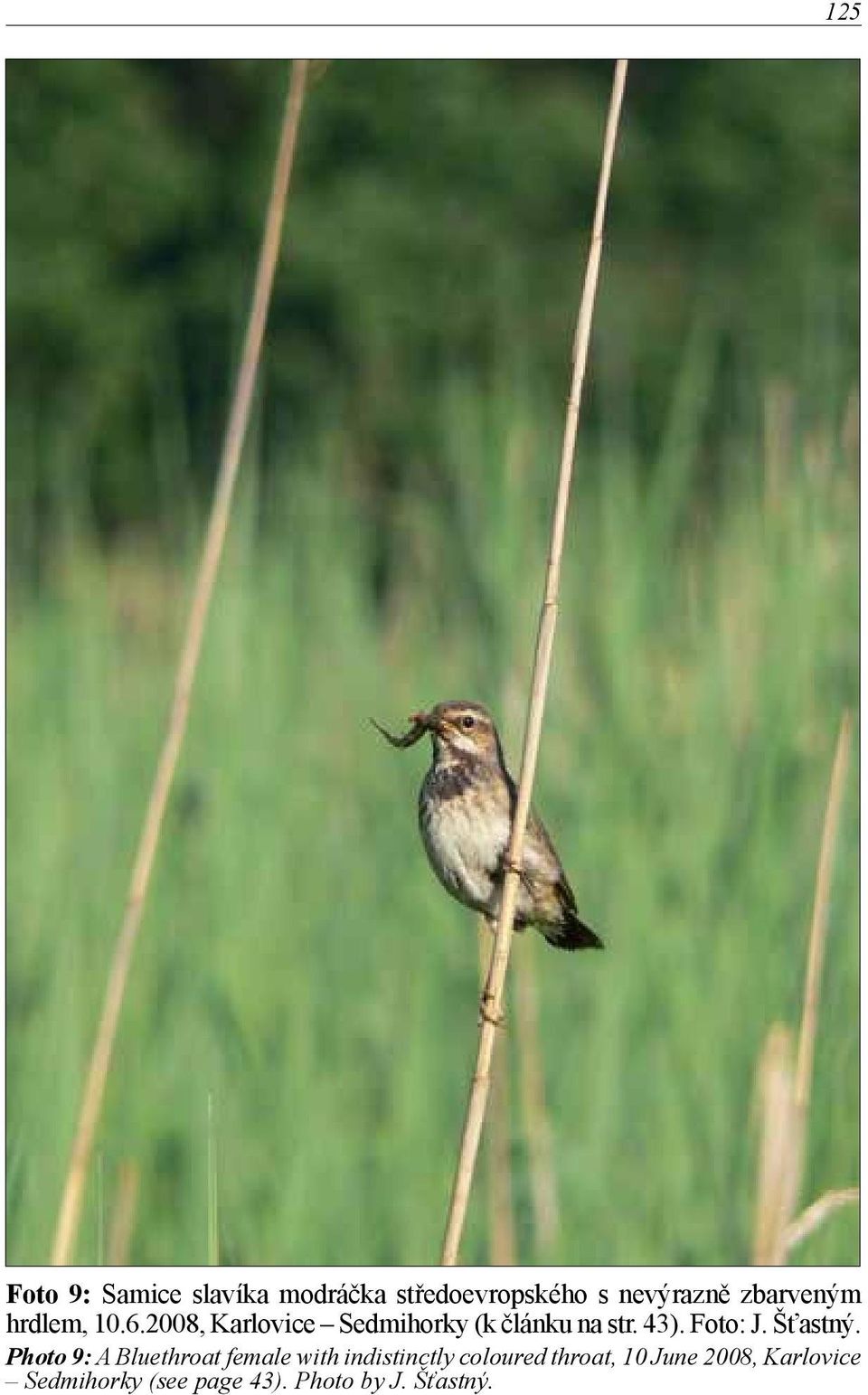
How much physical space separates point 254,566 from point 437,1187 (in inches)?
75.8

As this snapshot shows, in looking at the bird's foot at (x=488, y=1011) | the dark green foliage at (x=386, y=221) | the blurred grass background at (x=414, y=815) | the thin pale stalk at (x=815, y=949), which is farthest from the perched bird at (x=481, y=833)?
the dark green foliage at (x=386, y=221)

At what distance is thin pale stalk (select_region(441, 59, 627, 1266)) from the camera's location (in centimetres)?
173

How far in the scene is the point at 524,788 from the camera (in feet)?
5.77

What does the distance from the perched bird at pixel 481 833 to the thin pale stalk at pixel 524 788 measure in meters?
0.05

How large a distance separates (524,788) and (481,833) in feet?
1.26

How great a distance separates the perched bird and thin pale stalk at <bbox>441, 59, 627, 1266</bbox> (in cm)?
5

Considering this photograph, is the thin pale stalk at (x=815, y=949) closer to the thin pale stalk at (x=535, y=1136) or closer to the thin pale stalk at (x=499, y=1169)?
the thin pale stalk at (x=499, y=1169)

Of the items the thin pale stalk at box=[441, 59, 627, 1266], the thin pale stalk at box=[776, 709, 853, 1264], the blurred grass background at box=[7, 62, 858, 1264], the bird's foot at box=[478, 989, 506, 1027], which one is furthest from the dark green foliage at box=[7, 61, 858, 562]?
the bird's foot at box=[478, 989, 506, 1027]

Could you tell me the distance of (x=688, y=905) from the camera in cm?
379

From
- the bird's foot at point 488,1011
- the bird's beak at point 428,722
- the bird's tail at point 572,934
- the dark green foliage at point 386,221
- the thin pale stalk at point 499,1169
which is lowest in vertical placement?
the thin pale stalk at point 499,1169

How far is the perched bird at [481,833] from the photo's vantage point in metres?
1.85

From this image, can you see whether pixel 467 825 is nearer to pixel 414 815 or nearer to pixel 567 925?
pixel 567 925

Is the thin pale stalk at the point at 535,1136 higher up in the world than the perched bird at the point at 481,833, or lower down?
lower down
